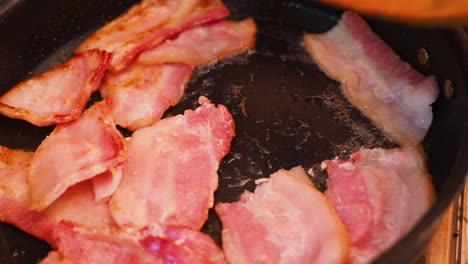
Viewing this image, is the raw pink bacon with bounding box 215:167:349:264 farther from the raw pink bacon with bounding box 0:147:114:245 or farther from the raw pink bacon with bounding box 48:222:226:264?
the raw pink bacon with bounding box 0:147:114:245

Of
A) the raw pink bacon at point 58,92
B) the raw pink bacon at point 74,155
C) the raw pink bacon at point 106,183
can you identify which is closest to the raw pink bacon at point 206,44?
the raw pink bacon at point 58,92

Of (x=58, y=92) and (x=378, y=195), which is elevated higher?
(x=58, y=92)

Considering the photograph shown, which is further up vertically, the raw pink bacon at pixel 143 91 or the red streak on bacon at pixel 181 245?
the raw pink bacon at pixel 143 91

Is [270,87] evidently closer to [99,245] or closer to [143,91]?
[143,91]

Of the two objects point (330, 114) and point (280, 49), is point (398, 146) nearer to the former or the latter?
point (330, 114)

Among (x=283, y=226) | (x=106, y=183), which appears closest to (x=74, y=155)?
(x=106, y=183)

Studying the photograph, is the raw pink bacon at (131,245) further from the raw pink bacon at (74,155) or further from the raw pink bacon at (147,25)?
the raw pink bacon at (147,25)

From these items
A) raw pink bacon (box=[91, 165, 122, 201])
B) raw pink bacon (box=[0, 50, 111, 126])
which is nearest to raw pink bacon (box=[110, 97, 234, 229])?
raw pink bacon (box=[91, 165, 122, 201])
